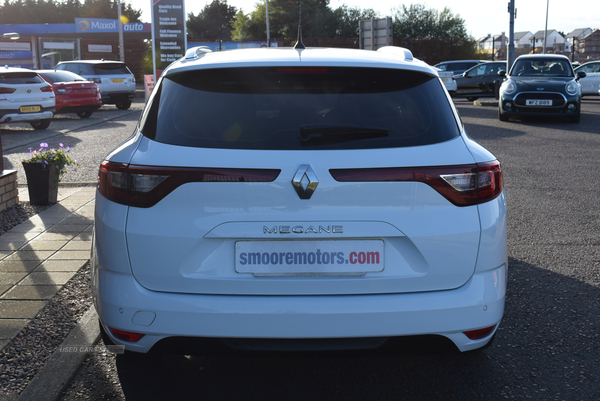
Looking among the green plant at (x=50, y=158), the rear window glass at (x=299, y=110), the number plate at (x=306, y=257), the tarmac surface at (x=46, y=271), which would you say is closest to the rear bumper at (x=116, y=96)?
the green plant at (x=50, y=158)

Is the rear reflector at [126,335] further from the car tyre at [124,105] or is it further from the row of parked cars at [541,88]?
the car tyre at [124,105]

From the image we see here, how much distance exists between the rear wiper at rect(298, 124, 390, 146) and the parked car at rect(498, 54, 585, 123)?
48.6ft

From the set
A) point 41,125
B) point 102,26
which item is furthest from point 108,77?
point 102,26

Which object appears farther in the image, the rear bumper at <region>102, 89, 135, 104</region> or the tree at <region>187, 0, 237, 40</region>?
the tree at <region>187, 0, 237, 40</region>

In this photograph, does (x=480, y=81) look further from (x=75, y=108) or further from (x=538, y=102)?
(x=75, y=108)

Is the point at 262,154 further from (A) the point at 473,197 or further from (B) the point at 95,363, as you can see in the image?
(B) the point at 95,363

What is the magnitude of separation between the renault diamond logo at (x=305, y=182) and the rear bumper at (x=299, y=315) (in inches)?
16.4

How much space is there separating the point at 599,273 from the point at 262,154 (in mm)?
3441

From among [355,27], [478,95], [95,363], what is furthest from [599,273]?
[355,27]

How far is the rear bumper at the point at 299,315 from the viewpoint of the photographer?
239 cm

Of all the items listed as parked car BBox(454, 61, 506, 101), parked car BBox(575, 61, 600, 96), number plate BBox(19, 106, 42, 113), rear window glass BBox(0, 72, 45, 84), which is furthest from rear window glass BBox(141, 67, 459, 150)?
parked car BBox(575, 61, 600, 96)

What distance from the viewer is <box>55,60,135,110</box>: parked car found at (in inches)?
896

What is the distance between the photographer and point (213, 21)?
82.9 metres

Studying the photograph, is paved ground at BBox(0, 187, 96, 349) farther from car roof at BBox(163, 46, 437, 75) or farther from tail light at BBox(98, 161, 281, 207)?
car roof at BBox(163, 46, 437, 75)
